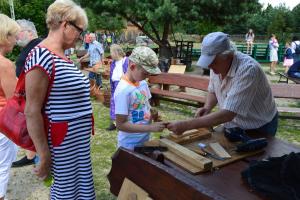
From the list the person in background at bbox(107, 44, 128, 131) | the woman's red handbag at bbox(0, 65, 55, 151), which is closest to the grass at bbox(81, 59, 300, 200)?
the person in background at bbox(107, 44, 128, 131)

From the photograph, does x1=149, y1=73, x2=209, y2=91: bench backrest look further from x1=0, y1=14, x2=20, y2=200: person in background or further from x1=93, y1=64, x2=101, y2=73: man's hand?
x1=0, y1=14, x2=20, y2=200: person in background

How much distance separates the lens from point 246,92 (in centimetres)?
218

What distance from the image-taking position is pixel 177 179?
155 centimetres

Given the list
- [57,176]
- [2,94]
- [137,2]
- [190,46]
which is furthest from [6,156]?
[190,46]

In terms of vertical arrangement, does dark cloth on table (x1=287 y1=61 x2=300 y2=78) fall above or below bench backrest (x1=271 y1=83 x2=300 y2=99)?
above

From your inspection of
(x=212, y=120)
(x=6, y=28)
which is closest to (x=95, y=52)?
(x=6, y=28)

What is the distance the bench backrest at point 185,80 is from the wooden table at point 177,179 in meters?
4.37

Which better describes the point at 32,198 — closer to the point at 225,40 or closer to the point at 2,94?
the point at 2,94

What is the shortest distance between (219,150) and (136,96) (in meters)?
0.71

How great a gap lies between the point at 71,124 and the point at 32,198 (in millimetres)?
1890

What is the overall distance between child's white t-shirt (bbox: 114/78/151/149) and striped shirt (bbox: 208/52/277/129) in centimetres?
56

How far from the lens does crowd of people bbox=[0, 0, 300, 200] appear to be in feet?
5.83

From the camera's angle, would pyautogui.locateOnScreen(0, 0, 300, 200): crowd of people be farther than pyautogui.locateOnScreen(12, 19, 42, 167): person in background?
No

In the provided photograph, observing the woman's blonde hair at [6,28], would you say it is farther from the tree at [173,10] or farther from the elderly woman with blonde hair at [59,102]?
the tree at [173,10]
